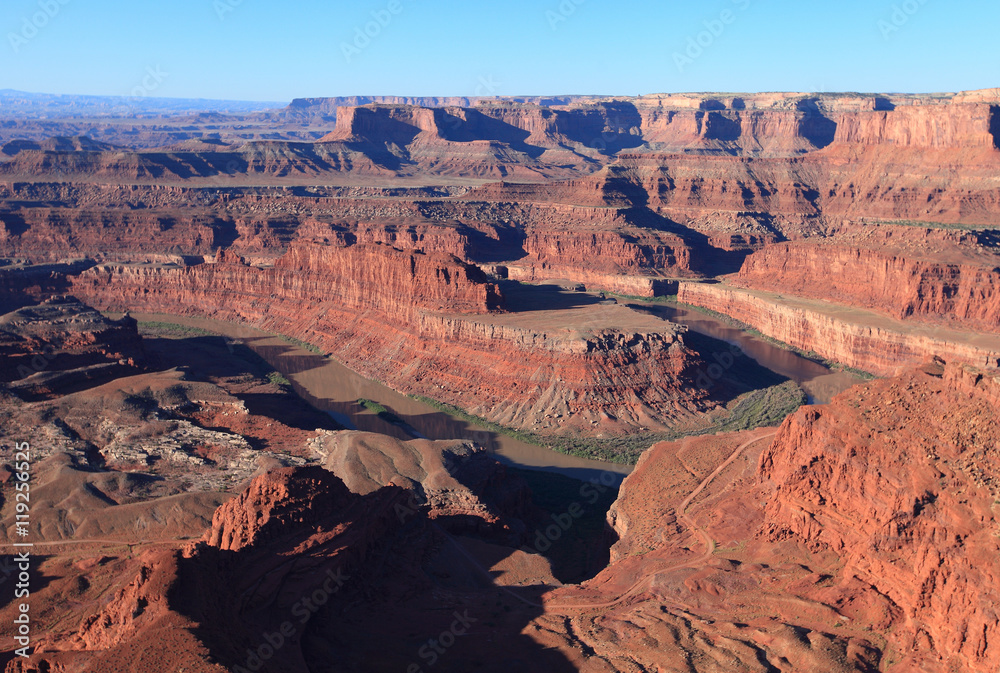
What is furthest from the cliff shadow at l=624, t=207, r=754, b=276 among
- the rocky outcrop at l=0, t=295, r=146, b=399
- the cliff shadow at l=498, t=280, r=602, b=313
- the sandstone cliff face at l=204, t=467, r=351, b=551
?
the sandstone cliff face at l=204, t=467, r=351, b=551

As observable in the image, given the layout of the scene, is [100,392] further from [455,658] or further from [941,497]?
[941,497]

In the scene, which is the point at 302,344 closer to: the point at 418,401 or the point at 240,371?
the point at 240,371

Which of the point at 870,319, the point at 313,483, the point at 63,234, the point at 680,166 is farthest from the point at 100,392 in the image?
the point at 680,166

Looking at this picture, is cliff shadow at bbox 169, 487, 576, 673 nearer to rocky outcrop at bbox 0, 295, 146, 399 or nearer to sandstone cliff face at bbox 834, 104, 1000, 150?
rocky outcrop at bbox 0, 295, 146, 399

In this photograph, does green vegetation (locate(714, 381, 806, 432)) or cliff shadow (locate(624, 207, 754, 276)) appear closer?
green vegetation (locate(714, 381, 806, 432))

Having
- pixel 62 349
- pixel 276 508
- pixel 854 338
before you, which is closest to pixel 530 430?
pixel 276 508

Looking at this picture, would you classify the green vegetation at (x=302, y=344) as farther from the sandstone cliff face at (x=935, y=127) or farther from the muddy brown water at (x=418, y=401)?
the sandstone cliff face at (x=935, y=127)
